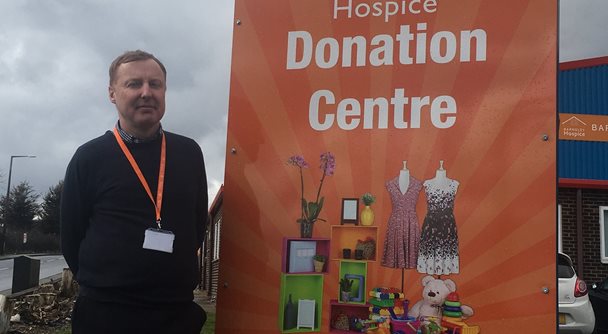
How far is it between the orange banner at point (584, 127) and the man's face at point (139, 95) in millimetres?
14355

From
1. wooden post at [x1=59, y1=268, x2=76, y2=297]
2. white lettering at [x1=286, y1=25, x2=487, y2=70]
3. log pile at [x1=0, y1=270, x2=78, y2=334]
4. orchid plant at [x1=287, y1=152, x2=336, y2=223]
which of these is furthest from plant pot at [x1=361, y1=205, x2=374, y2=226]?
wooden post at [x1=59, y1=268, x2=76, y2=297]

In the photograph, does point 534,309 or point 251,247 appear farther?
point 251,247

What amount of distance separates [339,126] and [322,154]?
0.14m

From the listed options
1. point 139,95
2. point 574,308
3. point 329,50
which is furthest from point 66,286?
point 329,50

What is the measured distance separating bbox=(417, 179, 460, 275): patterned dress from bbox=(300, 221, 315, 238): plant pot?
1.55ft

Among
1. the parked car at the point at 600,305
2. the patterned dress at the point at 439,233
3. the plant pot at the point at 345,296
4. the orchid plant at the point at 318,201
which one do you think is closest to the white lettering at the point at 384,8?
the orchid plant at the point at 318,201

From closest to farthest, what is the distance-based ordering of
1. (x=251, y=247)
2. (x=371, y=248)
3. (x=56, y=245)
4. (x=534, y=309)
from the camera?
A: (x=534, y=309), (x=371, y=248), (x=251, y=247), (x=56, y=245)

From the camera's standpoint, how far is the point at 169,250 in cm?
216

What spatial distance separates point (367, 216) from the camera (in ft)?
7.64

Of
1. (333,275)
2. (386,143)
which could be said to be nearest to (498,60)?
(386,143)

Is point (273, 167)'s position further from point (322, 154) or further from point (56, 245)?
point (56, 245)

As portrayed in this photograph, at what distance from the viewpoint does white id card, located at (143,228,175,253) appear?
2.13 meters

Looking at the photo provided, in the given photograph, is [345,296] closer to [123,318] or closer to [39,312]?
[123,318]

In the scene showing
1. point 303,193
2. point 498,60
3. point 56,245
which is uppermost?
point 498,60
